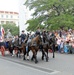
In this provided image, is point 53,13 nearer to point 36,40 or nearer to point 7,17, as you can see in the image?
point 36,40

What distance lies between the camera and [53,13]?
27.9 meters

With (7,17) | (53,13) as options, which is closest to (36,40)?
(53,13)

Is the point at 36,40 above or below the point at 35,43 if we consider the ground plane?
above

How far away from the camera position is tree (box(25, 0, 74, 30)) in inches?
1003

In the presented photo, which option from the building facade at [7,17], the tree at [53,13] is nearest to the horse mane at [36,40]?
the tree at [53,13]

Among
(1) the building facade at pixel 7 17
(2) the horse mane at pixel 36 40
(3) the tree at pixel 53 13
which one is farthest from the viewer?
(1) the building facade at pixel 7 17

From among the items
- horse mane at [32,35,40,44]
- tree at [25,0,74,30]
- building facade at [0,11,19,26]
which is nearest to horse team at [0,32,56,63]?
horse mane at [32,35,40,44]

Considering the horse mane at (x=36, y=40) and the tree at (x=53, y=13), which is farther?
the tree at (x=53, y=13)

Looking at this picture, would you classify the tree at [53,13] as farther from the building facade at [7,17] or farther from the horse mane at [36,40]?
the building facade at [7,17]

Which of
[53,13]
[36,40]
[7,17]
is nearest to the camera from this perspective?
[36,40]

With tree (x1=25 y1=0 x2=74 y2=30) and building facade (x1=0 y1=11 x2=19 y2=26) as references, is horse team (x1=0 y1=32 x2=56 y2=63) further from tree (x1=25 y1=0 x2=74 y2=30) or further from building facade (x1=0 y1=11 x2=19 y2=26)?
building facade (x1=0 y1=11 x2=19 y2=26)

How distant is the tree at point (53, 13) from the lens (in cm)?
2548

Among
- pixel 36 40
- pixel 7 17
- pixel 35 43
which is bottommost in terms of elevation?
pixel 35 43

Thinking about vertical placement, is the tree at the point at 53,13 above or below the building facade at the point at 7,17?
below
